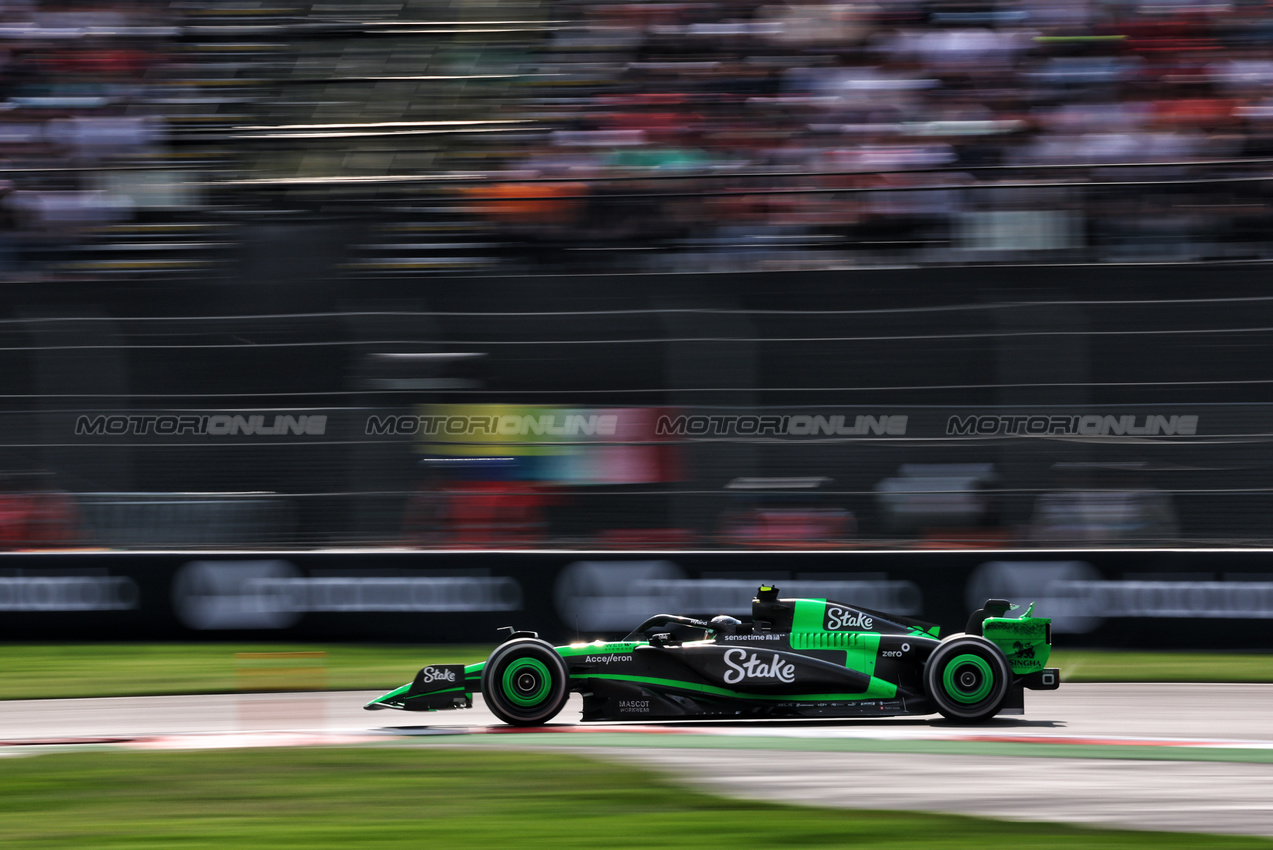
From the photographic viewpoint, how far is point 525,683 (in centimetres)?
774

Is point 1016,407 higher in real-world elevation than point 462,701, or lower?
higher

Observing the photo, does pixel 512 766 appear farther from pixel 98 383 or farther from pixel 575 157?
pixel 575 157

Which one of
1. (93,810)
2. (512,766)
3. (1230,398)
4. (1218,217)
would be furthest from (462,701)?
(1218,217)

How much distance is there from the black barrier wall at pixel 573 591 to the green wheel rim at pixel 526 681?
312 centimetres

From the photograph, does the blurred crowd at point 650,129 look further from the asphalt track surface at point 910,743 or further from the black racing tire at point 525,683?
the black racing tire at point 525,683

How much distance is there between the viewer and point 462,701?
7.67 meters

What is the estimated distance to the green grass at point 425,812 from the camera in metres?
5.25

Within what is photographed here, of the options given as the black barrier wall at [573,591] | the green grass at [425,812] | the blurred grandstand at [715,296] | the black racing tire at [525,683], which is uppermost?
the blurred grandstand at [715,296]

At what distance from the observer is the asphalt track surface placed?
590cm

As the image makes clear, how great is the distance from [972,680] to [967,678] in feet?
0.09

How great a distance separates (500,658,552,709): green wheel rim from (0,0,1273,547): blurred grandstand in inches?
130

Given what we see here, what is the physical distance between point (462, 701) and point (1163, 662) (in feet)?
16.1

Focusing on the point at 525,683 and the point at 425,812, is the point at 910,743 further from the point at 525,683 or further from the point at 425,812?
the point at 425,812

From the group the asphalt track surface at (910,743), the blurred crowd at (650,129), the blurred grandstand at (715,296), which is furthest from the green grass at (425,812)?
the blurred crowd at (650,129)
